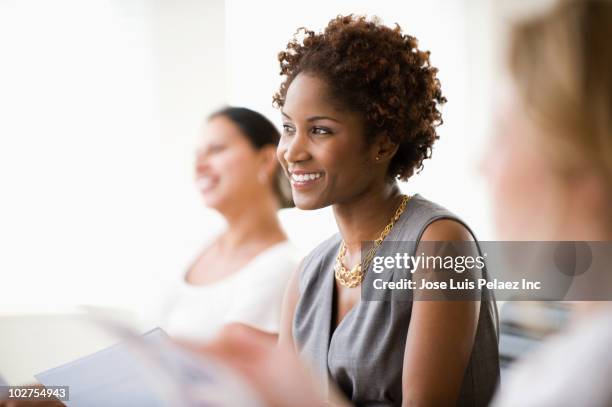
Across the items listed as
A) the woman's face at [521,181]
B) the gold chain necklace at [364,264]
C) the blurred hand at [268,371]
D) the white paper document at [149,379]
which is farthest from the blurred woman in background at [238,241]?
the woman's face at [521,181]

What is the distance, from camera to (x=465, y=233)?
1165 millimetres

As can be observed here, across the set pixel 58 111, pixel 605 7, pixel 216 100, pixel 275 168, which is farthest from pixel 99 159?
pixel 605 7

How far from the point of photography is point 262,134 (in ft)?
5.46

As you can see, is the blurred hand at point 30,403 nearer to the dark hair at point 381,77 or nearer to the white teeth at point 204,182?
the white teeth at point 204,182

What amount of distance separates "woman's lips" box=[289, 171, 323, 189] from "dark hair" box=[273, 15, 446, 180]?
12 cm

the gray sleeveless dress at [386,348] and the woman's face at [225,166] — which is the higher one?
the woman's face at [225,166]

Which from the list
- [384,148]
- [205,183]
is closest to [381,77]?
[384,148]

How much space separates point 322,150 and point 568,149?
2.17 ft

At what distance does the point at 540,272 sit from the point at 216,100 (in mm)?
941

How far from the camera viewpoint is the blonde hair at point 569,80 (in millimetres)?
632

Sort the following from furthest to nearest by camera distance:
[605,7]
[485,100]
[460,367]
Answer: [485,100] < [460,367] < [605,7]

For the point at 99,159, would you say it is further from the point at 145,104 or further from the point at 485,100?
the point at 485,100

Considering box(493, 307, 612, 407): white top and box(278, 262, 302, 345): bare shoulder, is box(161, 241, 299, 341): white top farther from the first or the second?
box(493, 307, 612, 407): white top

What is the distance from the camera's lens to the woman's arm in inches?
43.2
